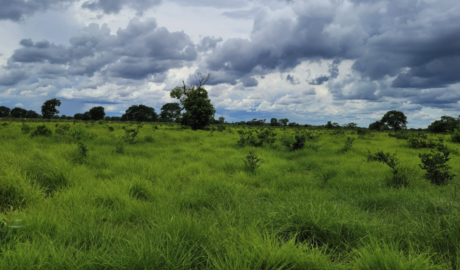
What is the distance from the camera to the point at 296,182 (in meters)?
5.36

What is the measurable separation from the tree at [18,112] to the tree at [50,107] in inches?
833

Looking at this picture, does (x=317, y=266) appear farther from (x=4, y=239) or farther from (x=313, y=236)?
(x=4, y=239)

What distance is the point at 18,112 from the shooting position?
4045 inches

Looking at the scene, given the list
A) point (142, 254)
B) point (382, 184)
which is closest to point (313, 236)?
point (142, 254)

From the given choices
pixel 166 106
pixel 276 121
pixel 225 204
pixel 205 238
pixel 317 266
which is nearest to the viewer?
pixel 317 266

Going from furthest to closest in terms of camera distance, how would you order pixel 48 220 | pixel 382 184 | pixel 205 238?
1. pixel 382 184
2. pixel 48 220
3. pixel 205 238

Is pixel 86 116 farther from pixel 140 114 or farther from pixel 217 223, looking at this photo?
pixel 217 223

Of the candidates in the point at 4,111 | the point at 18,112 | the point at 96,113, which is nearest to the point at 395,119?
the point at 96,113

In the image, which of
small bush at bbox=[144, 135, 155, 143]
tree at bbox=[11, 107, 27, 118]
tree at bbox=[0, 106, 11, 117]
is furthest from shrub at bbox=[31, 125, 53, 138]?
tree at bbox=[0, 106, 11, 117]

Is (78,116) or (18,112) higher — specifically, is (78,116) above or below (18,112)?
below

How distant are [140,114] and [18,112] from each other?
51795 millimetres

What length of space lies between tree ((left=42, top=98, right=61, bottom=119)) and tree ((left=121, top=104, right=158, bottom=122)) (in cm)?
2708

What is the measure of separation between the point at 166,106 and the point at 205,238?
11772cm

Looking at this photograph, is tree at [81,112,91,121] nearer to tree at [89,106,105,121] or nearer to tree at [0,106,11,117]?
tree at [89,106,105,121]
